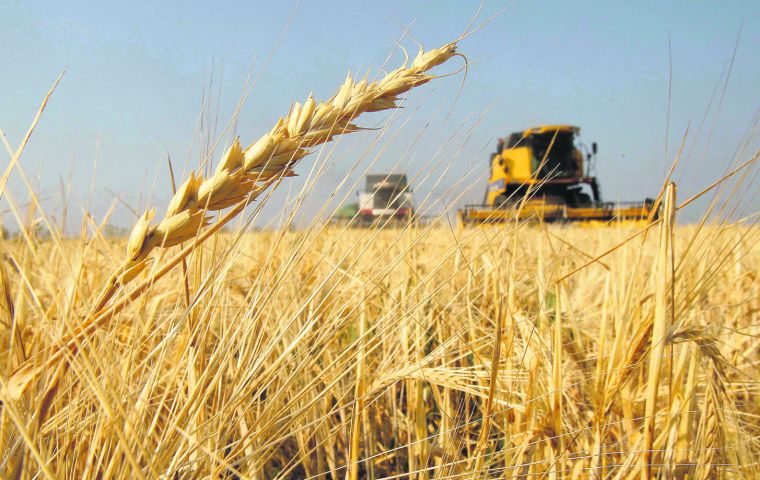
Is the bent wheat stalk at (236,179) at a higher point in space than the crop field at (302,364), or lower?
higher

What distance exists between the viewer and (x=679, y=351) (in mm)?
805

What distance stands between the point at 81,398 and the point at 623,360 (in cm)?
59

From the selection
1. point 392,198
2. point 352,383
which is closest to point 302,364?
point 352,383

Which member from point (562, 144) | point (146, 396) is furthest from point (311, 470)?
point (562, 144)

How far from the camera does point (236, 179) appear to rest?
410 millimetres

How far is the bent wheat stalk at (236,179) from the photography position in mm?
384

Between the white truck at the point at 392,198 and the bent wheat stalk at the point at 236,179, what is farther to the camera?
the white truck at the point at 392,198

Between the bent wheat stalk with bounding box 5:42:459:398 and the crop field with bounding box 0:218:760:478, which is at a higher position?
the bent wheat stalk with bounding box 5:42:459:398

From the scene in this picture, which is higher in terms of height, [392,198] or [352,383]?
[392,198]

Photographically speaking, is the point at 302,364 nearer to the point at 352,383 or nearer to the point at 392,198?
the point at 352,383

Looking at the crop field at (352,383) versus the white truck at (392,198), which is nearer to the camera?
the crop field at (352,383)

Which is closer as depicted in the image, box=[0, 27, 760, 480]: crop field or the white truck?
box=[0, 27, 760, 480]: crop field

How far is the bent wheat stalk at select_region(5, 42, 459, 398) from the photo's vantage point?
384 millimetres

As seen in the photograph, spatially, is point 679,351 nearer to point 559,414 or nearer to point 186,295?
point 559,414
